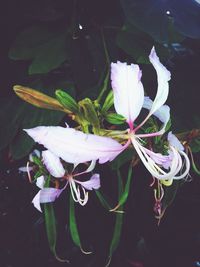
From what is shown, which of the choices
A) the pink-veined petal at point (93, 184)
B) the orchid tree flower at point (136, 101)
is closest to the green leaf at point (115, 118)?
the orchid tree flower at point (136, 101)

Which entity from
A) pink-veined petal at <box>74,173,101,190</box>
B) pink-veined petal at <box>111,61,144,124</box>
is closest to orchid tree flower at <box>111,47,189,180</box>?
pink-veined petal at <box>111,61,144,124</box>

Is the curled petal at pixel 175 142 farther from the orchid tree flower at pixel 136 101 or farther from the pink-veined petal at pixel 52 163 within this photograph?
the pink-veined petal at pixel 52 163

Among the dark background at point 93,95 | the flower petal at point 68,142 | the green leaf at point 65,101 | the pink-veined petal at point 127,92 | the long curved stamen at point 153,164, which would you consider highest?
the pink-veined petal at point 127,92

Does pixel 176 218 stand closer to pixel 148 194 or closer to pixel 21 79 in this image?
pixel 148 194

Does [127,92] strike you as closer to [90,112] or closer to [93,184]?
[90,112]

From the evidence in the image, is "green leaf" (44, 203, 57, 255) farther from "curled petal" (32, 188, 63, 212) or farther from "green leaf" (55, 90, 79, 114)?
"green leaf" (55, 90, 79, 114)

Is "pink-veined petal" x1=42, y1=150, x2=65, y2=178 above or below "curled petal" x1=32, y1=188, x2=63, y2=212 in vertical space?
above

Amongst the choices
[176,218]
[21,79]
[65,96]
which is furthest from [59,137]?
[176,218]
